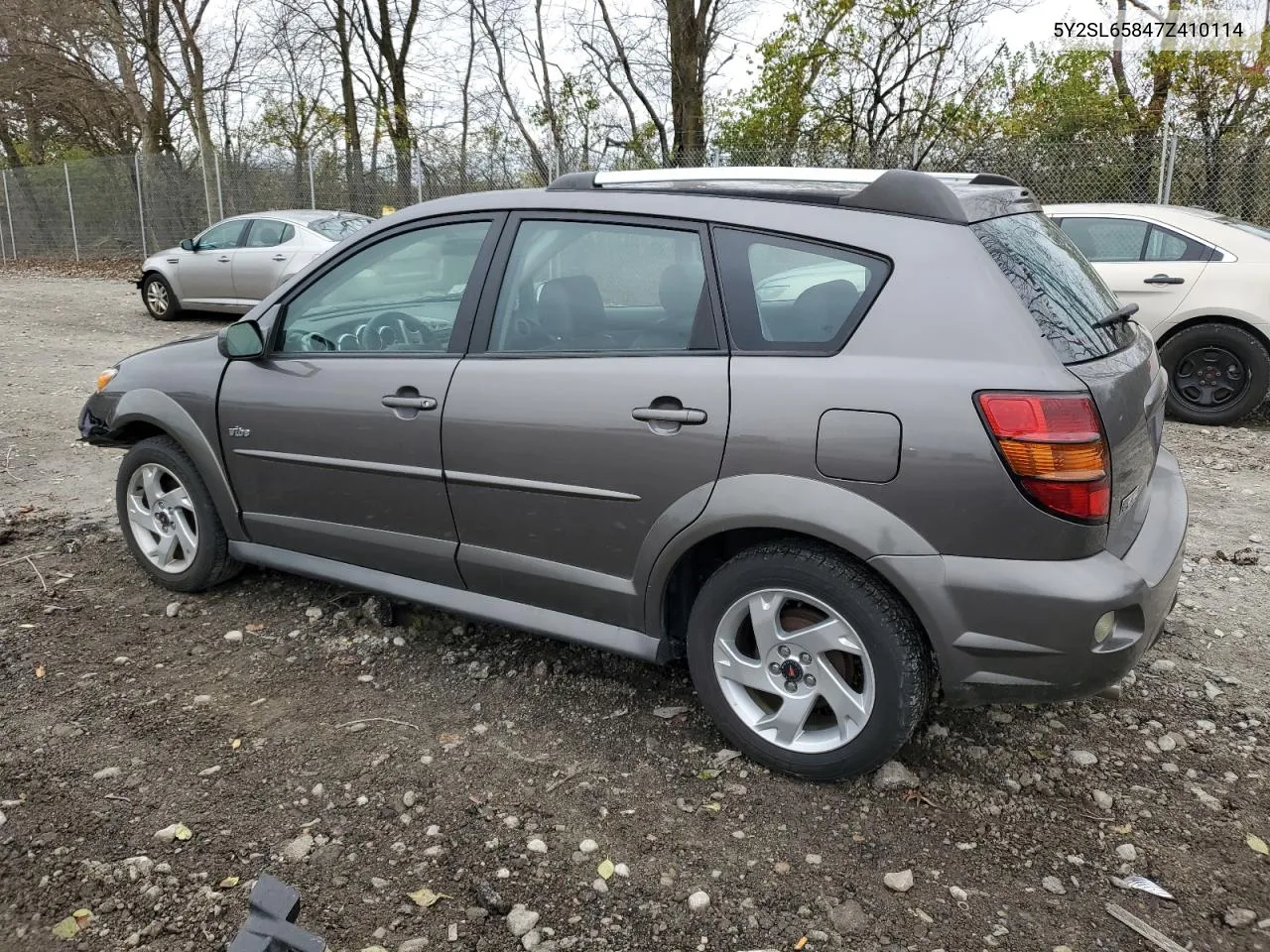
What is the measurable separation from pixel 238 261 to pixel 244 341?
32.6ft

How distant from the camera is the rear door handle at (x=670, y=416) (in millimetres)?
2736

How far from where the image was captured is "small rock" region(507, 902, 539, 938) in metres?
2.32

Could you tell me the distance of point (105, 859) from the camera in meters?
2.56

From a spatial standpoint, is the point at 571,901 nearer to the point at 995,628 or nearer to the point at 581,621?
the point at 581,621

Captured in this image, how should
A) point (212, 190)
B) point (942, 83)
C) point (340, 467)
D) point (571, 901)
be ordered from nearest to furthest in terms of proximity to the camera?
point (571, 901) < point (340, 467) < point (942, 83) < point (212, 190)

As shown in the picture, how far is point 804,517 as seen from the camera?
8.46 feet

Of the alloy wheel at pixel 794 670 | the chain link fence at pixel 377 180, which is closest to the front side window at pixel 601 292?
the alloy wheel at pixel 794 670

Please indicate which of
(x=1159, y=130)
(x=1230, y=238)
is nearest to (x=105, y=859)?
(x=1230, y=238)

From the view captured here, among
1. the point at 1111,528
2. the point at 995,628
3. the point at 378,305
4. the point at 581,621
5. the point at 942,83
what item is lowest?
the point at 581,621

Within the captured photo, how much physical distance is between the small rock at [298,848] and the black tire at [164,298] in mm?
12571

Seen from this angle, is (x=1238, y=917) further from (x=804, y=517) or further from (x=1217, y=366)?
(x=1217, y=366)

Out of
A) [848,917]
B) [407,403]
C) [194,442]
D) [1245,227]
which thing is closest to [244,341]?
[194,442]

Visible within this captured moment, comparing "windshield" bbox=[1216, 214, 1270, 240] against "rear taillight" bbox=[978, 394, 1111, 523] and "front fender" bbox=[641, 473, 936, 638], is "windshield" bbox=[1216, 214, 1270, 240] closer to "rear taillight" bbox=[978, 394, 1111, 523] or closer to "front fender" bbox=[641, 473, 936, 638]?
"rear taillight" bbox=[978, 394, 1111, 523]

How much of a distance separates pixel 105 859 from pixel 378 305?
2.09 meters
